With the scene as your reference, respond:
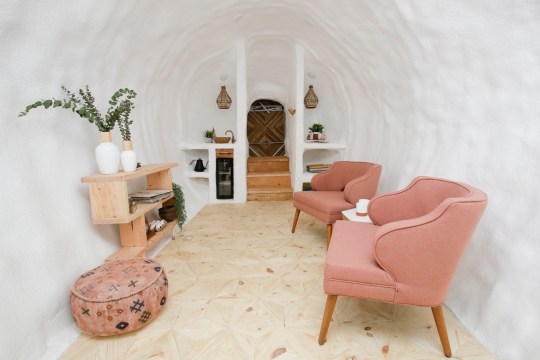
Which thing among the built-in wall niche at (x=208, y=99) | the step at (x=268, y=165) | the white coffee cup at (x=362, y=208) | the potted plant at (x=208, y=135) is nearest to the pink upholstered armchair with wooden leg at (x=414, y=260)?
the white coffee cup at (x=362, y=208)

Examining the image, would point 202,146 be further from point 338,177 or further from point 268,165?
point 338,177

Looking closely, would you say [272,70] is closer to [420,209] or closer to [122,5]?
[122,5]

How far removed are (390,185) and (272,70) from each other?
374cm

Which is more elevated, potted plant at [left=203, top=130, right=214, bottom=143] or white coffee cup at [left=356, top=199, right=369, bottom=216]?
potted plant at [left=203, top=130, right=214, bottom=143]

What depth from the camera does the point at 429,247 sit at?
1.38 metres

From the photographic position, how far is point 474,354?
154cm

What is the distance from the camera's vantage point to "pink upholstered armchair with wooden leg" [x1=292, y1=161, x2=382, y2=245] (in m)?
2.78

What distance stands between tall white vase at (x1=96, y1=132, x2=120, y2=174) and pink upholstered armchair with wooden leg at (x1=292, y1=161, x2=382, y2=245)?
1879mm

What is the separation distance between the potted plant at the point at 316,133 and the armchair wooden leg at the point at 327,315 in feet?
12.8

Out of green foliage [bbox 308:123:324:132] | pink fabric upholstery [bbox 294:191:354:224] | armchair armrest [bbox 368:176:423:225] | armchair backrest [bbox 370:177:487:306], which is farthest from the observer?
green foliage [bbox 308:123:324:132]

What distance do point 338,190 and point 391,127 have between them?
92cm

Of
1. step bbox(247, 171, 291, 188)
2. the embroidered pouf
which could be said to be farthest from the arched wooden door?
the embroidered pouf

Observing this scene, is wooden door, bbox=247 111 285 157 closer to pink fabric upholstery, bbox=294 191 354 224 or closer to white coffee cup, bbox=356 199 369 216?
pink fabric upholstery, bbox=294 191 354 224

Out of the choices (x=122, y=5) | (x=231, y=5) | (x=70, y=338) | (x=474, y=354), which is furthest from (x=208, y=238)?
(x=231, y=5)
